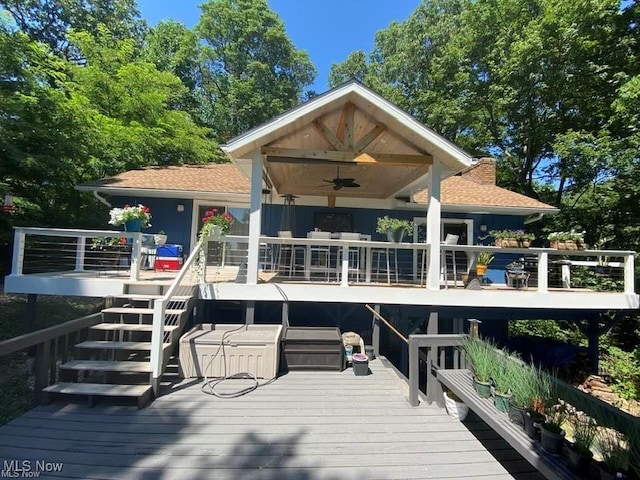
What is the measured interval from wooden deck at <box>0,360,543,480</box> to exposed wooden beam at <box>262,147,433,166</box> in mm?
3782

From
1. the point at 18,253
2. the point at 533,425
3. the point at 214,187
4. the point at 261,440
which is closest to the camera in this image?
the point at 533,425

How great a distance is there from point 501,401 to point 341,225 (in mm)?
6626

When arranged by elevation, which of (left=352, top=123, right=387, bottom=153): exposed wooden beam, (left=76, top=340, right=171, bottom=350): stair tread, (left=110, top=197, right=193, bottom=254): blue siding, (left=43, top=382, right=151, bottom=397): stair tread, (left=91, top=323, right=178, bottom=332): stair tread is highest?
(left=352, top=123, right=387, bottom=153): exposed wooden beam

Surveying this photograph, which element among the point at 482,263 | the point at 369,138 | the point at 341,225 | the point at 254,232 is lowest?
the point at 482,263

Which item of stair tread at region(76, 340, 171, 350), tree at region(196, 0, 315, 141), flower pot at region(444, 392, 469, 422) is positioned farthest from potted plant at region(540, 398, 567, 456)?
tree at region(196, 0, 315, 141)

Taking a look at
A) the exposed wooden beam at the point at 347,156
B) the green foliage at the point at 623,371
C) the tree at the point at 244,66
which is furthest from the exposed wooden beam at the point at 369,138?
the tree at the point at 244,66

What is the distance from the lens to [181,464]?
277cm

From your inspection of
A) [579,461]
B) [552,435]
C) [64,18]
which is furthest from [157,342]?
[64,18]

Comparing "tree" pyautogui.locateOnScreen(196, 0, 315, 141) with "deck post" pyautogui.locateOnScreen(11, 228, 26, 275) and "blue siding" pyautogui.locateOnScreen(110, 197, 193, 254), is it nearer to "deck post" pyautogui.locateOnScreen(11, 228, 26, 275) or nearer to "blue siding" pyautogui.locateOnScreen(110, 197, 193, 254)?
"blue siding" pyautogui.locateOnScreen(110, 197, 193, 254)

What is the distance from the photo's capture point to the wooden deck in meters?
2.74

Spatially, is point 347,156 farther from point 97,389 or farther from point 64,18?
point 64,18

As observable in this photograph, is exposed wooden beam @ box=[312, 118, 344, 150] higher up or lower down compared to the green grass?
higher up

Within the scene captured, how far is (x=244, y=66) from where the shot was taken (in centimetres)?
2125

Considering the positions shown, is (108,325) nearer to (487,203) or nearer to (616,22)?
(487,203)
